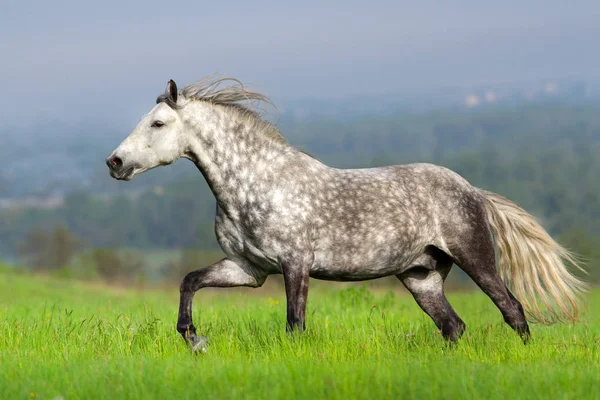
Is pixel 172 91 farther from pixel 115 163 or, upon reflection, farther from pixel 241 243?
pixel 241 243

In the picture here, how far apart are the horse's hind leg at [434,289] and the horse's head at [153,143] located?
3255 mm

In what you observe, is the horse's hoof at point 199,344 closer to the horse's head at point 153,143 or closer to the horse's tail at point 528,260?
the horse's head at point 153,143

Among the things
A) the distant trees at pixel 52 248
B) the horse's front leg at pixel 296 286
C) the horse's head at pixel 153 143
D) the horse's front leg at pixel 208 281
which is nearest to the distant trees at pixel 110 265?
the distant trees at pixel 52 248

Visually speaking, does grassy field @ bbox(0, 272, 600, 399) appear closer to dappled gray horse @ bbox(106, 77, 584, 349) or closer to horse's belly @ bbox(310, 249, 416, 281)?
dappled gray horse @ bbox(106, 77, 584, 349)

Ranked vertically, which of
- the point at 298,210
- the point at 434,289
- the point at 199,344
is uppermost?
the point at 298,210

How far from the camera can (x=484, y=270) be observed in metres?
8.52

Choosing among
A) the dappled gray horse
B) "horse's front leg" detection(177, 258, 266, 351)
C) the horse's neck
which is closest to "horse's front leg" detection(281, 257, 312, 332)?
the dappled gray horse

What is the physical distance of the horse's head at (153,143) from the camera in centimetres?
736

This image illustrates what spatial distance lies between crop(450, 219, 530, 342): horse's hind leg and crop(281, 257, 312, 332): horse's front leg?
6.50 feet

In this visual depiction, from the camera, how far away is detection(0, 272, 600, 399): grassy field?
5.49 meters

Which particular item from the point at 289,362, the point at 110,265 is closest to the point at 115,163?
the point at 289,362

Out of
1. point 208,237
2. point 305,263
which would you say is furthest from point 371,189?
point 208,237

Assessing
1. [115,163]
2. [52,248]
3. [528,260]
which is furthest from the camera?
[52,248]

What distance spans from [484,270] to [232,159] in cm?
320
